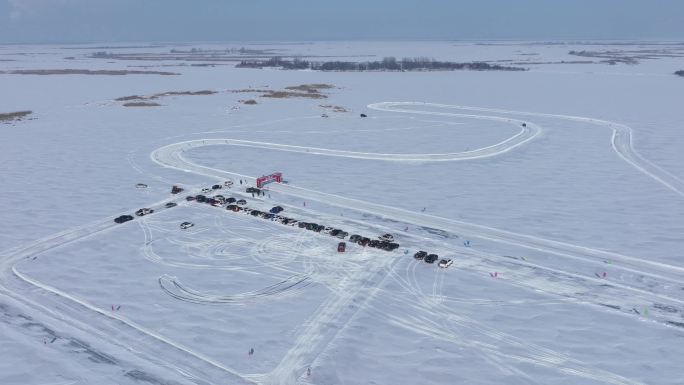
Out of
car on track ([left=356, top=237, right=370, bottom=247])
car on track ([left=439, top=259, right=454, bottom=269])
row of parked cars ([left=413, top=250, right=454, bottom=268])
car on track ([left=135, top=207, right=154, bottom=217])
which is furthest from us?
car on track ([left=135, top=207, right=154, bottom=217])

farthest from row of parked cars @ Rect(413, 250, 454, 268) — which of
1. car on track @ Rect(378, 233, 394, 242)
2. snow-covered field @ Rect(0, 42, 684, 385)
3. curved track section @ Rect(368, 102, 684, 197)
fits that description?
curved track section @ Rect(368, 102, 684, 197)

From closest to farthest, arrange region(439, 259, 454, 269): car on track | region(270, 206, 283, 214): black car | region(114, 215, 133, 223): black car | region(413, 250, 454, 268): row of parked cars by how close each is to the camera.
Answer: region(439, 259, 454, 269): car on track
region(413, 250, 454, 268): row of parked cars
region(114, 215, 133, 223): black car
region(270, 206, 283, 214): black car

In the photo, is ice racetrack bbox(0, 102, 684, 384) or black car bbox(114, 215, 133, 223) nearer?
ice racetrack bbox(0, 102, 684, 384)

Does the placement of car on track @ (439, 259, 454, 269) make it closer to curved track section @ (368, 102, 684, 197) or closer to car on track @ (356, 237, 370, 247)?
car on track @ (356, 237, 370, 247)

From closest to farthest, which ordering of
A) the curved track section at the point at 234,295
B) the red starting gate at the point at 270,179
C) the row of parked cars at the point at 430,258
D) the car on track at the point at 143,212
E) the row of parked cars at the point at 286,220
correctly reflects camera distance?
the curved track section at the point at 234,295, the row of parked cars at the point at 430,258, the row of parked cars at the point at 286,220, the car on track at the point at 143,212, the red starting gate at the point at 270,179

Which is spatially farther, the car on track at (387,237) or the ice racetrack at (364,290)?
the car on track at (387,237)

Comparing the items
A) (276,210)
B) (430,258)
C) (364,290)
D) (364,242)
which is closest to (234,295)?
(364,290)

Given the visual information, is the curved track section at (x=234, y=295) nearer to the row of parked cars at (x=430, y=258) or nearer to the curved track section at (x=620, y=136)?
the row of parked cars at (x=430, y=258)

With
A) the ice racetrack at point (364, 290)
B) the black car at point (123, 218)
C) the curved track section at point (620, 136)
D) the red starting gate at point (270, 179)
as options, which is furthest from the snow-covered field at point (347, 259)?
the red starting gate at point (270, 179)

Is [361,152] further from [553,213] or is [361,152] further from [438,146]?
[553,213]
